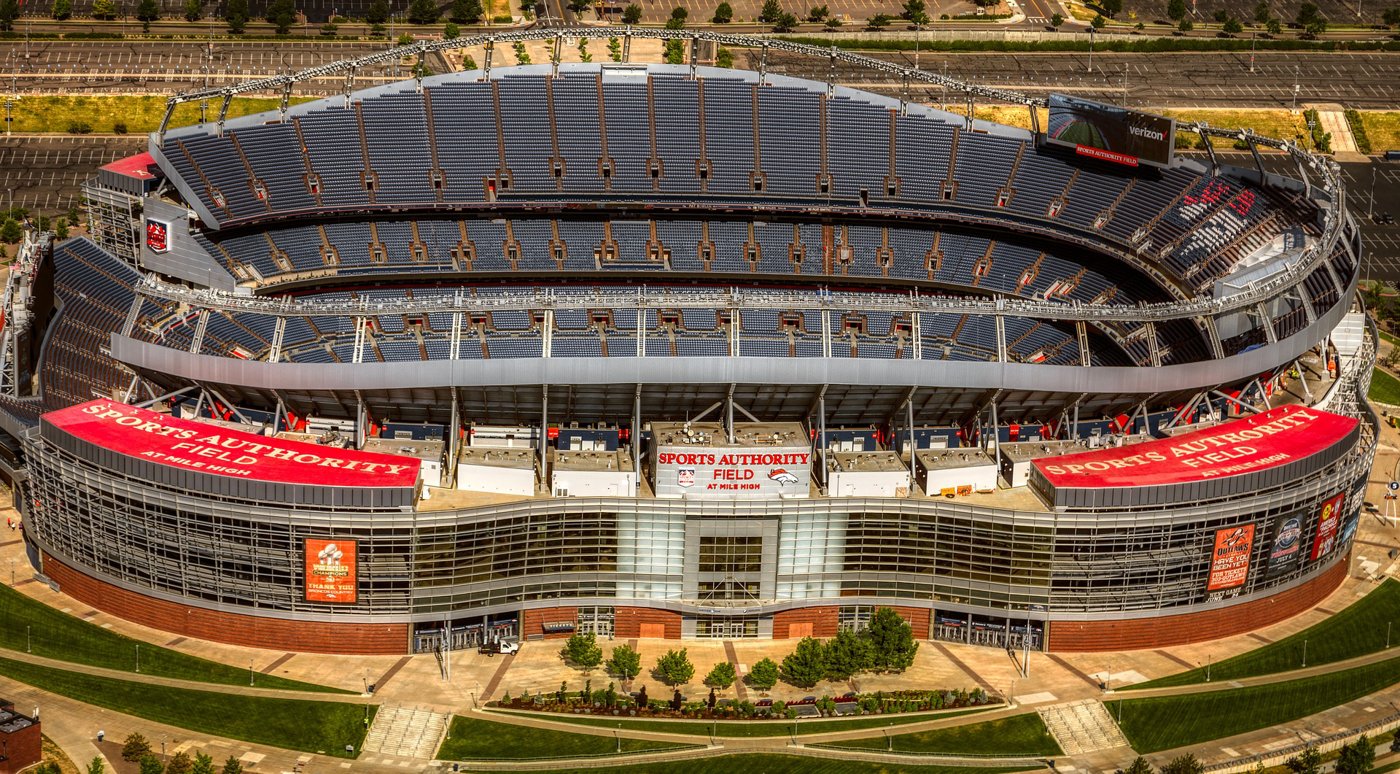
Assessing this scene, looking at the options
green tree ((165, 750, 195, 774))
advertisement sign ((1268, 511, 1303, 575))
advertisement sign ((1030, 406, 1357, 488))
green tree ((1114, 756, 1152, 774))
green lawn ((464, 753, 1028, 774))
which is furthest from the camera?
advertisement sign ((1268, 511, 1303, 575))

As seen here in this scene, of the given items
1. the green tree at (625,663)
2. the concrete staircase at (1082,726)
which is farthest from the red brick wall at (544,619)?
the concrete staircase at (1082,726)

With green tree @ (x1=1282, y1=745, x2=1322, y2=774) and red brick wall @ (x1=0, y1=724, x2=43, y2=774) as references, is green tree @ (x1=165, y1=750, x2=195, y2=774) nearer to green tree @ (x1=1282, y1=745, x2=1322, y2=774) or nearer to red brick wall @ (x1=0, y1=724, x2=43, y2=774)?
red brick wall @ (x1=0, y1=724, x2=43, y2=774)

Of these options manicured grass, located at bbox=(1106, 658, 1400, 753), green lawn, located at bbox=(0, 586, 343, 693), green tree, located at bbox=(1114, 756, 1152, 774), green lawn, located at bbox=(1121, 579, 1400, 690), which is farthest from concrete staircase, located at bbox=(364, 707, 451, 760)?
green lawn, located at bbox=(1121, 579, 1400, 690)

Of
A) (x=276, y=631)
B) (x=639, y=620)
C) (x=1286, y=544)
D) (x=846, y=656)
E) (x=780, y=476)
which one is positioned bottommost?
(x=639, y=620)

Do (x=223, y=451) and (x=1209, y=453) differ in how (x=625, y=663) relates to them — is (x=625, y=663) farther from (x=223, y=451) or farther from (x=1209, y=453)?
(x=1209, y=453)

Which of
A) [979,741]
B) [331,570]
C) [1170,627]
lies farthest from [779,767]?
[1170,627]

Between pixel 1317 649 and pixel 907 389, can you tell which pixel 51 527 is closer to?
pixel 907 389

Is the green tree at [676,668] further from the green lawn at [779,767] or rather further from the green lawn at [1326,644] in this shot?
the green lawn at [1326,644]
